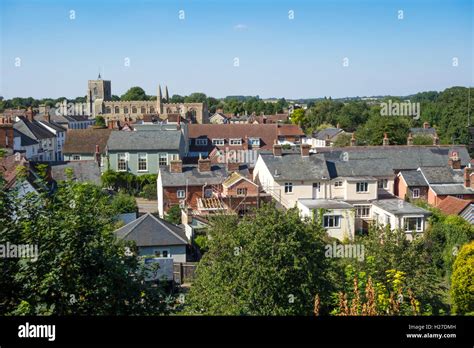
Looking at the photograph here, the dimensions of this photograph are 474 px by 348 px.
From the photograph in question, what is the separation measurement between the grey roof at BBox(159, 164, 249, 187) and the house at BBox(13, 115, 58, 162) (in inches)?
607

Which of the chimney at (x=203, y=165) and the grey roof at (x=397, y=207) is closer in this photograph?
the grey roof at (x=397, y=207)

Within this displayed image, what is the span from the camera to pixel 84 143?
38.9m

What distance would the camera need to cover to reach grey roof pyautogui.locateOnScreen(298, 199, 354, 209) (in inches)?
888

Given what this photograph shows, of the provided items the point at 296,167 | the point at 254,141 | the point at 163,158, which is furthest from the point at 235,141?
the point at 296,167

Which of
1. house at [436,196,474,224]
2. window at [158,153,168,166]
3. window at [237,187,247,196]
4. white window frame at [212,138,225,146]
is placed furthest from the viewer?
white window frame at [212,138,225,146]

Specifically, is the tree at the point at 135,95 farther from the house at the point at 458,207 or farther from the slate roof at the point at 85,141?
the house at the point at 458,207

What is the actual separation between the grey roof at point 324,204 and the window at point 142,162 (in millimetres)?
12760

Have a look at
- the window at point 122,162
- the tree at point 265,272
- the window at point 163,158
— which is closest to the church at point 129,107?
the window at point 163,158

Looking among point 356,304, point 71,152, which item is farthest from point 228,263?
point 71,152

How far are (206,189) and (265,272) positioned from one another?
15.6 m

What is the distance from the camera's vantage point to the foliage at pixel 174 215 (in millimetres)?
23859

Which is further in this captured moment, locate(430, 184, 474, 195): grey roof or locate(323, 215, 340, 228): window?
locate(430, 184, 474, 195): grey roof

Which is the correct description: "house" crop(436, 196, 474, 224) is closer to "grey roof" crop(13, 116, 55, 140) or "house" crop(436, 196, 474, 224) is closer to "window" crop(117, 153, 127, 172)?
"window" crop(117, 153, 127, 172)

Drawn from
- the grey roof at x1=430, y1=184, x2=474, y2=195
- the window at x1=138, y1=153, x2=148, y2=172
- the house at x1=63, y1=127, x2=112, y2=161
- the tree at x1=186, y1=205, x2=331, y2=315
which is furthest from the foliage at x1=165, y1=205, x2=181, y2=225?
the house at x1=63, y1=127, x2=112, y2=161
